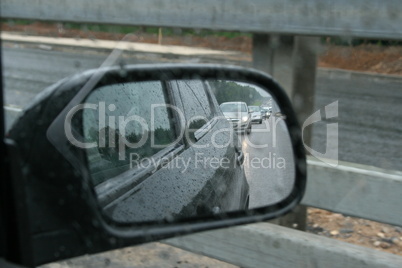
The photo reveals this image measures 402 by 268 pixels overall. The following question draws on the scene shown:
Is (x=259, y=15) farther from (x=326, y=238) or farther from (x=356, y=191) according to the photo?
(x=326, y=238)

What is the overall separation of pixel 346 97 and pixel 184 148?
1246 cm

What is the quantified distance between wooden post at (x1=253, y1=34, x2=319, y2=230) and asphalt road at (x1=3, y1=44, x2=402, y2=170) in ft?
7.68

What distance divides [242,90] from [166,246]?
2240mm

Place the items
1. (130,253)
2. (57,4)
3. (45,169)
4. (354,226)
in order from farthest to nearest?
(354,226) → (57,4) → (130,253) → (45,169)

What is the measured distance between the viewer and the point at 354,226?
17.3 feet

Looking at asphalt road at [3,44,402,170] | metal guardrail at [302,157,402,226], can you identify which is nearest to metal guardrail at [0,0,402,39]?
metal guardrail at [302,157,402,226]

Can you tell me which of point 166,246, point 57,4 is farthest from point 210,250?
point 57,4

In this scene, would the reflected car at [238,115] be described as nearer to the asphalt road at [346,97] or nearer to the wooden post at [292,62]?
the wooden post at [292,62]

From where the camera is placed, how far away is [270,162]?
8.27 feet

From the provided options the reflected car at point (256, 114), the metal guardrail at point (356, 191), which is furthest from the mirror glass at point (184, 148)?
the metal guardrail at point (356, 191)

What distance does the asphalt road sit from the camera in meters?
9.08

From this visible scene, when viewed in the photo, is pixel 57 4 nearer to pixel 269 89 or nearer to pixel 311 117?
pixel 311 117

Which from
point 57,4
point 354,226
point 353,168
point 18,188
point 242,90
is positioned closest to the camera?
point 18,188

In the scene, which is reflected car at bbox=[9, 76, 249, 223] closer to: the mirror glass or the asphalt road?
the mirror glass
